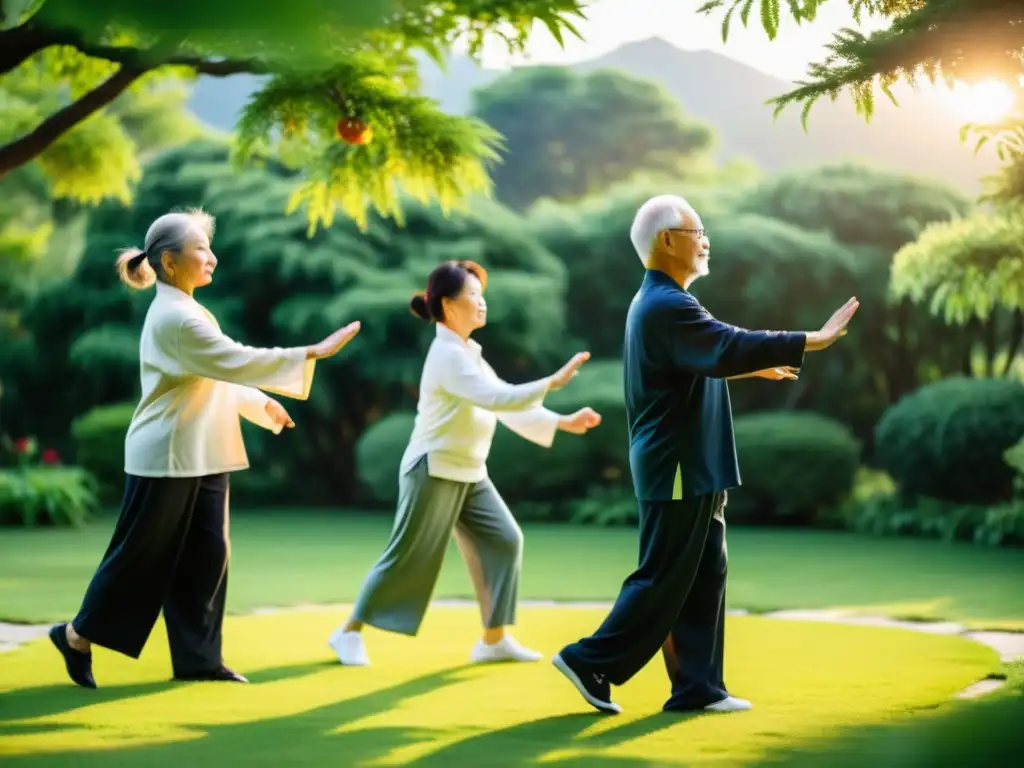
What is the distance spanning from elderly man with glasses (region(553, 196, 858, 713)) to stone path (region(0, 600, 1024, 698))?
116cm

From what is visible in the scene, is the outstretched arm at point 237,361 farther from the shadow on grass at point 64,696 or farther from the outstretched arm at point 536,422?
the shadow on grass at point 64,696

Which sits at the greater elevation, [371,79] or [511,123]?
[511,123]

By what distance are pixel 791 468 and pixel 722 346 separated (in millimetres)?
9135

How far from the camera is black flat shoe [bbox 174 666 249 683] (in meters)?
5.66

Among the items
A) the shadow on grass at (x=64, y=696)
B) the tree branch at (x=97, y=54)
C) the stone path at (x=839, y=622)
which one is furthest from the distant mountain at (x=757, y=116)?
the shadow on grass at (x=64, y=696)

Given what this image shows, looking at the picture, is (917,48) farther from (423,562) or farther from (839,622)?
(839,622)

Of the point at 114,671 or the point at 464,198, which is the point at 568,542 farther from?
the point at 114,671

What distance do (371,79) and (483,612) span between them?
108 inches

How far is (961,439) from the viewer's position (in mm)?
12625

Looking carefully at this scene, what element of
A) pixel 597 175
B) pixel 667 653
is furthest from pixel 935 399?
pixel 597 175

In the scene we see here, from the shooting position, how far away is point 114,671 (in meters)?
5.89

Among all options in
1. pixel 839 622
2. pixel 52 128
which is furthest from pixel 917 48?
pixel 52 128

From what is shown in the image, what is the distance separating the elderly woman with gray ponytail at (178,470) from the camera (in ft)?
18.0

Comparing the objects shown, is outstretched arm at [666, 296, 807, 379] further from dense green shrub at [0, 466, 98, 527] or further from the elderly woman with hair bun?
dense green shrub at [0, 466, 98, 527]
